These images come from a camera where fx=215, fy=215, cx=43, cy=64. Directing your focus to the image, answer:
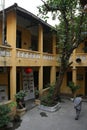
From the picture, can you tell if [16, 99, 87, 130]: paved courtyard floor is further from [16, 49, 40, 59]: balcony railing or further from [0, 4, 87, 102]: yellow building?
[16, 49, 40, 59]: balcony railing

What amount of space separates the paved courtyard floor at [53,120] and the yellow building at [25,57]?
2106mm

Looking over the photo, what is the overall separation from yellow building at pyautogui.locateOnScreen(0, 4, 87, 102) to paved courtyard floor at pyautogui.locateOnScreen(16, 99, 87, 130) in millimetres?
2106

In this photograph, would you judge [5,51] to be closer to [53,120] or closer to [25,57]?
[25,57]

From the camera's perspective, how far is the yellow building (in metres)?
14.7

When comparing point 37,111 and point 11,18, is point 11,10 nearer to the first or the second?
point 11,18

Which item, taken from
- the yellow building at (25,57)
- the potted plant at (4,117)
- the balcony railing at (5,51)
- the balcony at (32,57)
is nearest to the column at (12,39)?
the yellow building at (25,57)

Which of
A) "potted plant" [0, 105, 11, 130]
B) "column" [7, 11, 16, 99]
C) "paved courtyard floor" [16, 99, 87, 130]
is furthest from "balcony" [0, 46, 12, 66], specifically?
"paved courtyard floor" [16, 99, 87, 130]

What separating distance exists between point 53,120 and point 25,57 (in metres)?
5.20

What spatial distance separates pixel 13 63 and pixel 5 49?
129 cm

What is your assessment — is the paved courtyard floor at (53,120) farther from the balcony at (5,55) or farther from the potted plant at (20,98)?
A: the balcony at (5,55)

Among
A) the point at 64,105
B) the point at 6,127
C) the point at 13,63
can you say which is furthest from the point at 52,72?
the point at 6,127

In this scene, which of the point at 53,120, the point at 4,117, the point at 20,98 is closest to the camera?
the point at 4,117

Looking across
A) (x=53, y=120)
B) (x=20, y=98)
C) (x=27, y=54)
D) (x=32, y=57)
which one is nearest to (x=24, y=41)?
(x=32, y=57)

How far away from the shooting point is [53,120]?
14.3m
